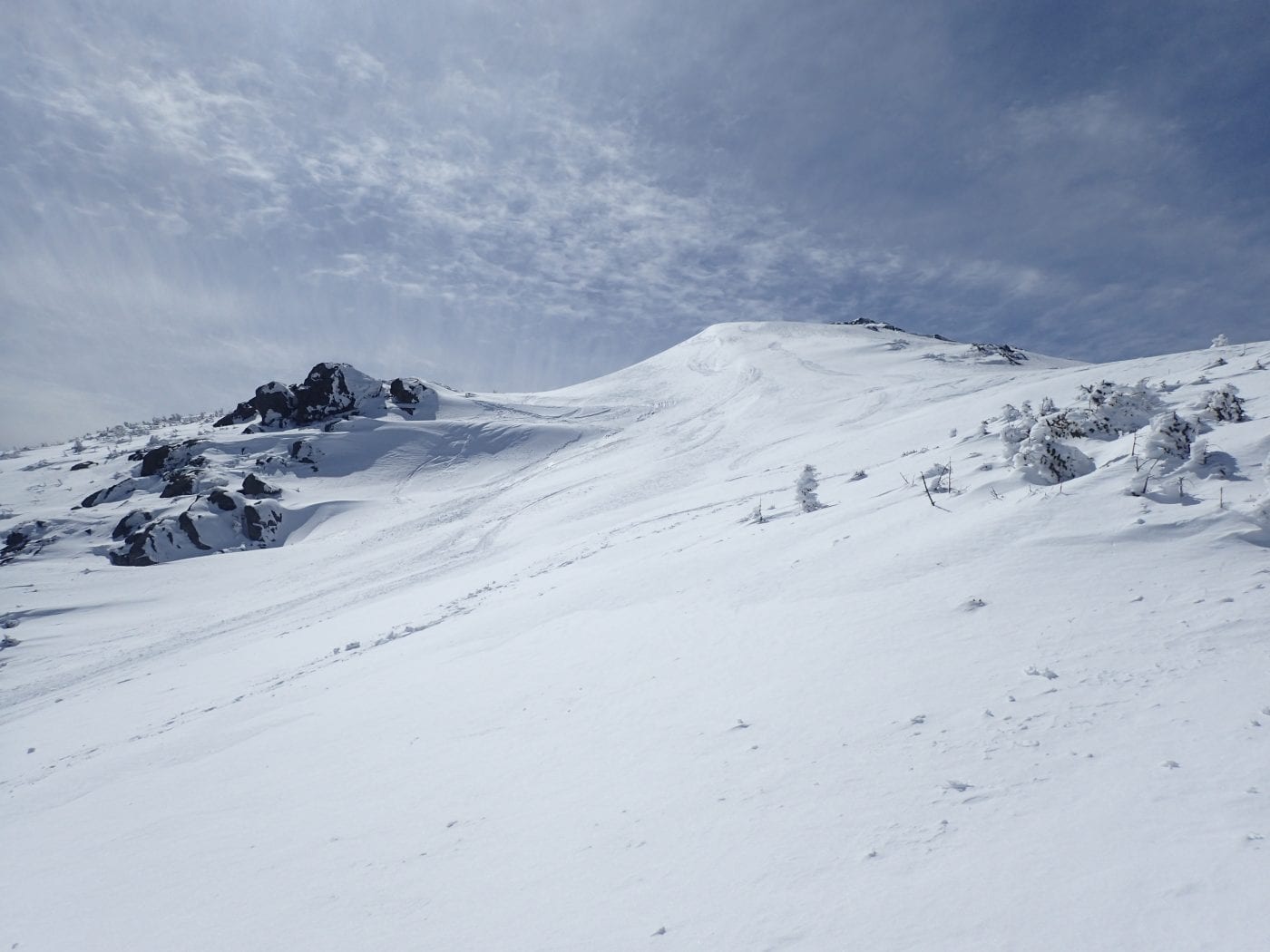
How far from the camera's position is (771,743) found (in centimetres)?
465

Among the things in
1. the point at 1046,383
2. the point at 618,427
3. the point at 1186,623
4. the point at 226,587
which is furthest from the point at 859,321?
the point at 1186,623

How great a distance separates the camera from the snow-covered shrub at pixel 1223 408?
8.21 meters

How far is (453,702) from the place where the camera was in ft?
23.7

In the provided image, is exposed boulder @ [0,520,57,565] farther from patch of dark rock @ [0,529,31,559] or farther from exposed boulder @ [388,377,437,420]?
exposed boulder @ [388,377,437,420]

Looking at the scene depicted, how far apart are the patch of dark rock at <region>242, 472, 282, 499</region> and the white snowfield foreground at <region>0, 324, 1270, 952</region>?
25.5 meters

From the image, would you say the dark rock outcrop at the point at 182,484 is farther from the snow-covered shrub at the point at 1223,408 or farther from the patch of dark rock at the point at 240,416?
the snow-covered shrub at the point at 1223,408

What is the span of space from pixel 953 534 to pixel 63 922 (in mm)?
9081

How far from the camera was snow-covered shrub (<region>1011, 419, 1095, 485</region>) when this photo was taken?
7824mm

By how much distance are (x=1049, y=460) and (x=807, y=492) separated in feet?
13.6

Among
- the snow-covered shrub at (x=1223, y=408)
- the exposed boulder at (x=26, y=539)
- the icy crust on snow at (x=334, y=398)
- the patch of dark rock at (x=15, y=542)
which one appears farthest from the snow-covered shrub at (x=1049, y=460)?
the icy crust on snow at (x=334, y=398)

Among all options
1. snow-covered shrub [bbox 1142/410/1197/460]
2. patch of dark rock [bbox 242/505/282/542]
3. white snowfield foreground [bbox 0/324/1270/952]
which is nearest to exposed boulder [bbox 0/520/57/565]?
patch of dark rock [bbox 242/505/282/542]

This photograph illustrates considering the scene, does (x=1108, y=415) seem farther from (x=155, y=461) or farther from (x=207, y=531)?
(x=155, y=461)

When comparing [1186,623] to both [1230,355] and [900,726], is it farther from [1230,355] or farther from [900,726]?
[1230,355]

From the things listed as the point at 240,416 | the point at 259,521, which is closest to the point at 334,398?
the point at 240,416
